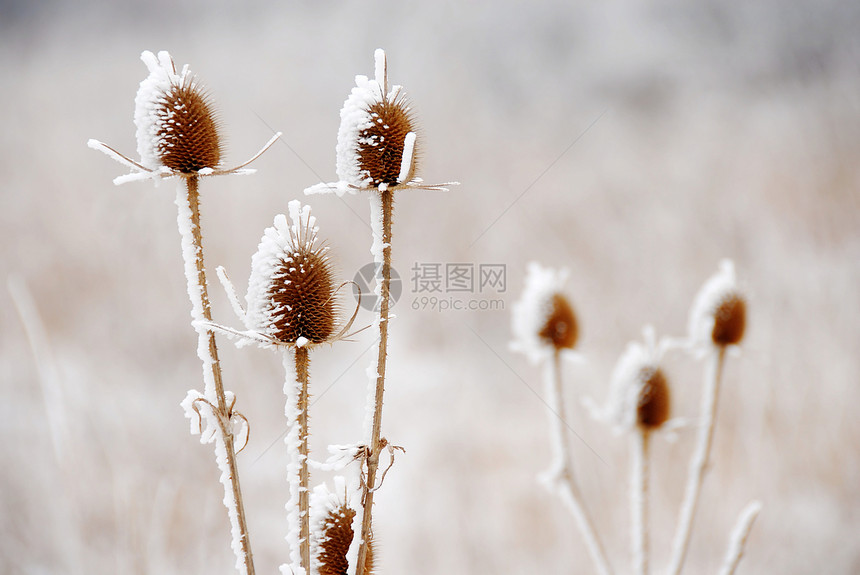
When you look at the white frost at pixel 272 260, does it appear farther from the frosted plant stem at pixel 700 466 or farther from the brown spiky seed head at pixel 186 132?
the frosted plant stem at pixel 700 466

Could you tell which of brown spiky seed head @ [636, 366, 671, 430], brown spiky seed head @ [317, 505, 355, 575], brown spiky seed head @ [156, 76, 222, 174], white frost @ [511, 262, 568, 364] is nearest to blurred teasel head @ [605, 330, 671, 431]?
brown spiky seed head @ [636, 366, 671, 430]

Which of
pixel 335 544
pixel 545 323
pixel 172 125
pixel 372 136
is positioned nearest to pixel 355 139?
pixel 372 136

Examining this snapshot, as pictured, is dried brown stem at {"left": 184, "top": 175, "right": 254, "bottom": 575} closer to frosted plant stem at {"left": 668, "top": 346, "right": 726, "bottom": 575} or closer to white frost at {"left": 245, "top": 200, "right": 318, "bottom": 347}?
white frost at {"left": 245, "top": 200, "right": 318, "bottom": 347}

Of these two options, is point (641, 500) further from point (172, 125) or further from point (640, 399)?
point (172, 125)

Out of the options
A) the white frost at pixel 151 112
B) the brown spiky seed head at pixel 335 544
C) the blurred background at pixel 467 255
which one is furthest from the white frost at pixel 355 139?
the blurred background at pixel 467 255

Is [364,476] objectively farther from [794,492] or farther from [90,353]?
[794,492]
